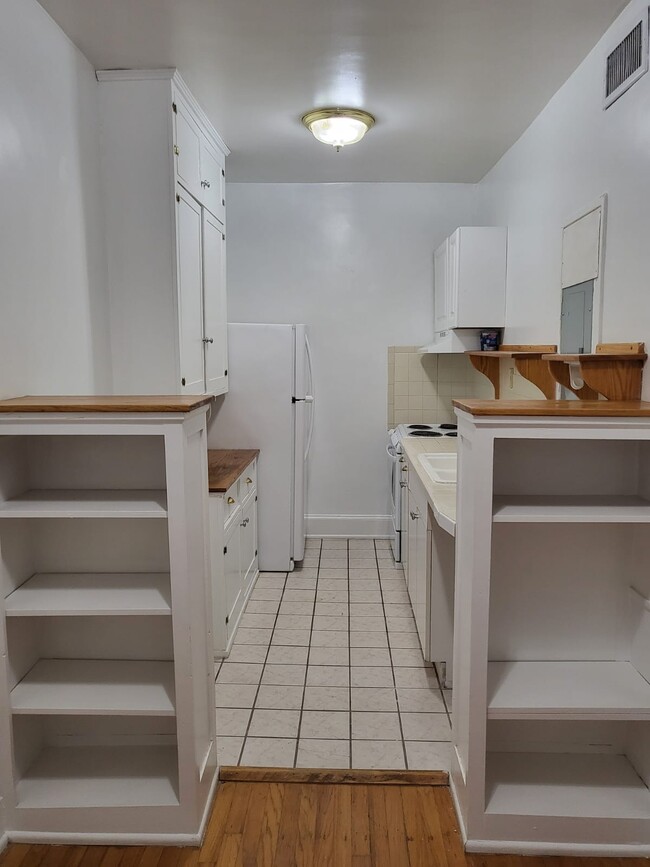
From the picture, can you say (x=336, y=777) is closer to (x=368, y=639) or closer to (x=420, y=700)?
(x=420, y=700)

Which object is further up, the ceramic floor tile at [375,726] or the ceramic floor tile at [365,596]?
the ceramic floor tile at [365,596]

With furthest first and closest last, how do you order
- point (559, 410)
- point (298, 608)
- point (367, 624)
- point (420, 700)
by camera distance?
point (298, 608) < point (367, 624) < point (420, 700) < point (559, 410)

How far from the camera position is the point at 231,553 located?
3.33 meters

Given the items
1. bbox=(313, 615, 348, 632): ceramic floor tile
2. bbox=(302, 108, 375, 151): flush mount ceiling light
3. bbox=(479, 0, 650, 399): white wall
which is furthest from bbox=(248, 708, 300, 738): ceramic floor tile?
bbox=(302, 108, 375, 151): flush mount ceiling light

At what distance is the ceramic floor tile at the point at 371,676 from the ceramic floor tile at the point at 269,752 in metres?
0.53

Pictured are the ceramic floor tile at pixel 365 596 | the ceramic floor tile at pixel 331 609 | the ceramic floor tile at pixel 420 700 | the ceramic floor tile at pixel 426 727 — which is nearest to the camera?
the ceramic floor tile at pixel 426 727

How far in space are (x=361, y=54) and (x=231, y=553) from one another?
232 cm

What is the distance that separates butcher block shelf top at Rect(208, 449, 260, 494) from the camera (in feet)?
10.2

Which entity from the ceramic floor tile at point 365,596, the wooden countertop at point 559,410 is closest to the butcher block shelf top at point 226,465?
the ceramic floor tile at point 365,596

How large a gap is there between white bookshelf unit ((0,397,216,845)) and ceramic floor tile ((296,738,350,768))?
0.35m

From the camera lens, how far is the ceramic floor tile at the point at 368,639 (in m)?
3.29

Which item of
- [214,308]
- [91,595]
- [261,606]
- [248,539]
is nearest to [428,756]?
[91,595]

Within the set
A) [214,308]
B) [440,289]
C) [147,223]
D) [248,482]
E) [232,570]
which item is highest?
[147,223]

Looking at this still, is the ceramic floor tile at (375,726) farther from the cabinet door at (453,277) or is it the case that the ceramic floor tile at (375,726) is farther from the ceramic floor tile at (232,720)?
the cabinet door at (453,277)
